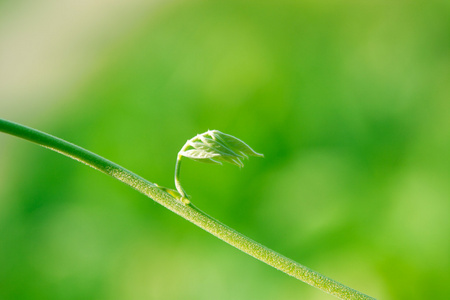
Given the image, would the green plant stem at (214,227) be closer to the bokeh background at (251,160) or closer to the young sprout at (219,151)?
the young sprout at (219,151)

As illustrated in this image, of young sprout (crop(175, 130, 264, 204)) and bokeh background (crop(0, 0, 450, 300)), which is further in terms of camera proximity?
bokeh background (crop(0, 0, 450, 300))

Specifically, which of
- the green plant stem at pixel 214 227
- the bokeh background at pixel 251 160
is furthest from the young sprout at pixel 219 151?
the bokeh background at pixel 251 160

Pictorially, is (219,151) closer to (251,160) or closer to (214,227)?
(214,227)

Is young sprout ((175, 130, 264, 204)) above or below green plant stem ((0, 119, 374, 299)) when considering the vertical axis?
above

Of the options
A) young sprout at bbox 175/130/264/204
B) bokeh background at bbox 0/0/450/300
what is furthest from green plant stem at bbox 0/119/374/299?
bokeh background at bbox 0/0/450/300

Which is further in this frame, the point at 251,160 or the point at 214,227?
the point at 251,160

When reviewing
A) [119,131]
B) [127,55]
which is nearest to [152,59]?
[127,55]

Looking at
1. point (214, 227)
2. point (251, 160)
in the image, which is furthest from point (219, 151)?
point (251, 160)

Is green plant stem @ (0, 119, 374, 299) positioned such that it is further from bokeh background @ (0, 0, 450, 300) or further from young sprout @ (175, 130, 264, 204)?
bokeh background @ (0, 0, 450, 300)
